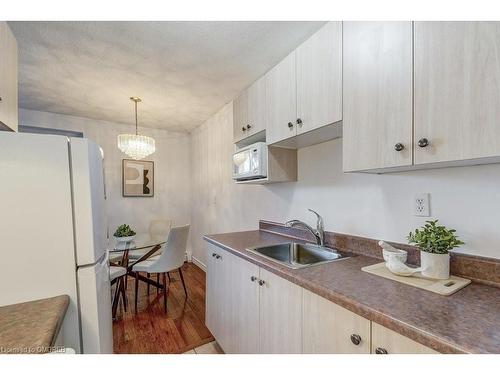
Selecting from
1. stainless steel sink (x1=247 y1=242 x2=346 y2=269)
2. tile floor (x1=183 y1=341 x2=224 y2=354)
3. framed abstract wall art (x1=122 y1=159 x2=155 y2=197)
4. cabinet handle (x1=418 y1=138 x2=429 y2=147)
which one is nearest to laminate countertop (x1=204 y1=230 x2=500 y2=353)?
stainless steel sink (x1=247 y1=242 x2=346 y2=269)

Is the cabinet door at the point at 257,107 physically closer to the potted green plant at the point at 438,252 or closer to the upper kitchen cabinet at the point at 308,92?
the upper kitchen cabinet at the point at 308,92

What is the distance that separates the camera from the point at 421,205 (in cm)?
121

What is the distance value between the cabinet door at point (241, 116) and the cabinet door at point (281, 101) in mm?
308

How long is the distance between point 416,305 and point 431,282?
0.27 meters

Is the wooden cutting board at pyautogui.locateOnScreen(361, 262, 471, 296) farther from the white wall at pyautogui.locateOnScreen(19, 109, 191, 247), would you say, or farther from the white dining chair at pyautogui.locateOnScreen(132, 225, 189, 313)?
the white wall at pyautogui.locateOnScreen(19, 109, 191, 247)

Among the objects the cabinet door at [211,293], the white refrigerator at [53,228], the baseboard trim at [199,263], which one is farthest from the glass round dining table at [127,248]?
the white refrigerator at [53,228]

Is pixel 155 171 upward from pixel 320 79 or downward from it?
downward

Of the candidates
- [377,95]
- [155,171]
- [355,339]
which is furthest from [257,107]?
[155,171]

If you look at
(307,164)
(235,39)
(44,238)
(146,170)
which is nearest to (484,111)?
(307,164)

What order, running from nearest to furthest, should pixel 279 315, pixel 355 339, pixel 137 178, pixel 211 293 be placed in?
pixel 355 339 < pixel 279 315 < pixel 211 293 < pixel 137 178

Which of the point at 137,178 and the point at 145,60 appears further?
the point at 137,178

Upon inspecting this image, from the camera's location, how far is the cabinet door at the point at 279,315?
110 cm

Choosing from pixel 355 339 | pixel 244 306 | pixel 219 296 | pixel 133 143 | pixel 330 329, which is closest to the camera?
pixel 355 339

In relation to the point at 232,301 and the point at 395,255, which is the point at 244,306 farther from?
the point at 395,255
